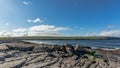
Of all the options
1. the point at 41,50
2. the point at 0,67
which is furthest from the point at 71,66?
the point at 41,50

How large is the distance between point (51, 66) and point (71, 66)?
2.29 metres

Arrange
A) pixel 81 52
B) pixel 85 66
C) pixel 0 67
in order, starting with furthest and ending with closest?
pixel 81 52 < pixel 85 66 < pixel 0 67

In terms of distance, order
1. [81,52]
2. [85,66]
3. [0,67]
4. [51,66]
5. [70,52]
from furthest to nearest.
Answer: [81,52] → [70,52] → [85,66] → [51,66] → [0,67]

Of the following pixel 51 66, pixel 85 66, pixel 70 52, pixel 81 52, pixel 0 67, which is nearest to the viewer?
pixel 0 67

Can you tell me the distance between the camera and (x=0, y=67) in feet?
54.4

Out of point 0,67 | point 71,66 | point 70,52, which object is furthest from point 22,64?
point 70,52

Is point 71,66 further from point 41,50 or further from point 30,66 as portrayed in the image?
point 41,50

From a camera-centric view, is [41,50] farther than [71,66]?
→ Yes

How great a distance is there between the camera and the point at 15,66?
1708cm

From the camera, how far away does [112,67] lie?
67.0ft

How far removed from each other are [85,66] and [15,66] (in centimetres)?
751

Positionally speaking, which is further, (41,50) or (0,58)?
(41,50)

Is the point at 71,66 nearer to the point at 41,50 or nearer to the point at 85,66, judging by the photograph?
the point at 85,66

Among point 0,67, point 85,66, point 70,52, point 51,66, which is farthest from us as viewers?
point 70,52
